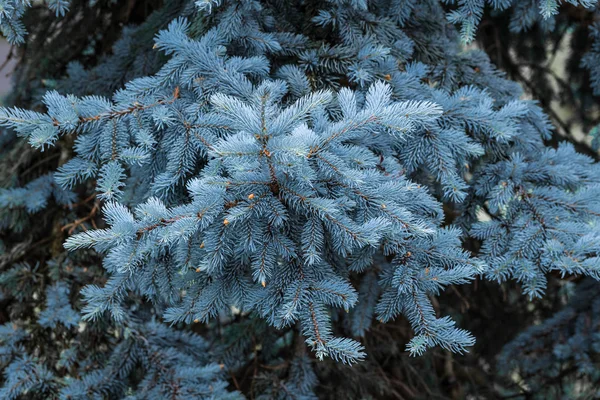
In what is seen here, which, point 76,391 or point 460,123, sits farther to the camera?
point 76,391

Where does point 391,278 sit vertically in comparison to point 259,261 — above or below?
below

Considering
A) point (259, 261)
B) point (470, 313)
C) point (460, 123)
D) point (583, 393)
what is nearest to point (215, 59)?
point (259, 261)

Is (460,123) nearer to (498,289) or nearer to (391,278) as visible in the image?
(391,278)

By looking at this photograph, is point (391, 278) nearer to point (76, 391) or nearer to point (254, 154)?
point (254, 154)

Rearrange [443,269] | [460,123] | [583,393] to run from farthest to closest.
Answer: [583,393] → [460,123] → [443,269]

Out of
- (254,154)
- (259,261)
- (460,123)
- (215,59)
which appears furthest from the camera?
(460,123)

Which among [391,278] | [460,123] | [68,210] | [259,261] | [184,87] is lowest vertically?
[68,210]
